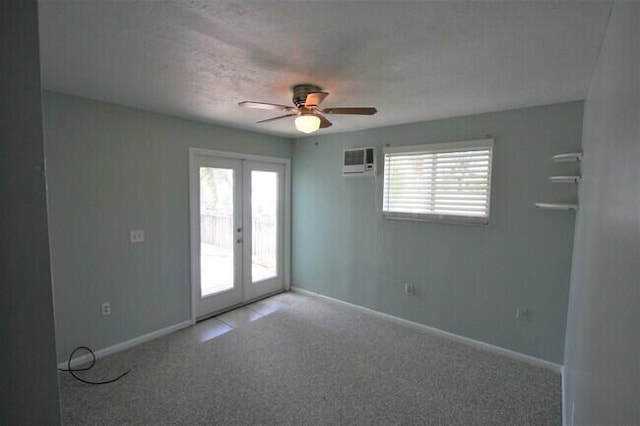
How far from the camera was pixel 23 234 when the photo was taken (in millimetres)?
606

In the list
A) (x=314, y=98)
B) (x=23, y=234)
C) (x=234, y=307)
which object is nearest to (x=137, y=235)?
(x=234, y=307)

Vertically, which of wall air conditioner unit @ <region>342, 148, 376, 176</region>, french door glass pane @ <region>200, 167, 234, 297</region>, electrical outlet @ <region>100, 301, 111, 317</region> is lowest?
electrical outlet @ <region>100, 301, 111, 317</region>

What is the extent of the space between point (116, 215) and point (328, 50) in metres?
2.62

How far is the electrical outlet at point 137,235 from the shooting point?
3253mm

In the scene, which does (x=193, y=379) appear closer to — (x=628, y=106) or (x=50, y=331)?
(x=50, y=331)

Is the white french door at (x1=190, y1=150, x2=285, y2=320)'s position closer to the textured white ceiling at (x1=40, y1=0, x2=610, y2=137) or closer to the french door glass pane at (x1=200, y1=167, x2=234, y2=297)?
the french door glass pane at (x1=200, y1=167, x2=234, y2=297)

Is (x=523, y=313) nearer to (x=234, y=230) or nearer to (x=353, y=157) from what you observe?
(x=353, y=157)

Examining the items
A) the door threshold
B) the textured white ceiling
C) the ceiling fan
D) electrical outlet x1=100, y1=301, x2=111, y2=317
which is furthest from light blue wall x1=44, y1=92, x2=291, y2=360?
the ceiling fan

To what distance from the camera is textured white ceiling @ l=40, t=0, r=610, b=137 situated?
1449mm

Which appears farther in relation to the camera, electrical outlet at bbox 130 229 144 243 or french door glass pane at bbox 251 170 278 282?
french door glass pane at bbox 251 170 278 282

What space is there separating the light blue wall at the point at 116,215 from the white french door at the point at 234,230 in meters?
0.17

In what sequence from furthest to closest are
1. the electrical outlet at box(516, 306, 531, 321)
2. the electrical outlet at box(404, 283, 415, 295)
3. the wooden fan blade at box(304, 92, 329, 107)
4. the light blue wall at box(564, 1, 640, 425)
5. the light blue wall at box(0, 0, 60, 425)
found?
the electrical outlet at box(404, 283, 415, 295) → the electrical outlet at box(516, 306, 531, 321) → the wooden fan blade at box(304, 92, 329, 107) → the light blue wall at box(564, 1, 640, 425) → the light blue wall at box(0, 0, 60, 425)

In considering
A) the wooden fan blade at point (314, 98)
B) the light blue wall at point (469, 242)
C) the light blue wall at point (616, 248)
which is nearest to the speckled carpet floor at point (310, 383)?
the light blue wall at point (469, 242)

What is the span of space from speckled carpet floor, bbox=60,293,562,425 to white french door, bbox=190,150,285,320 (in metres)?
0.66
